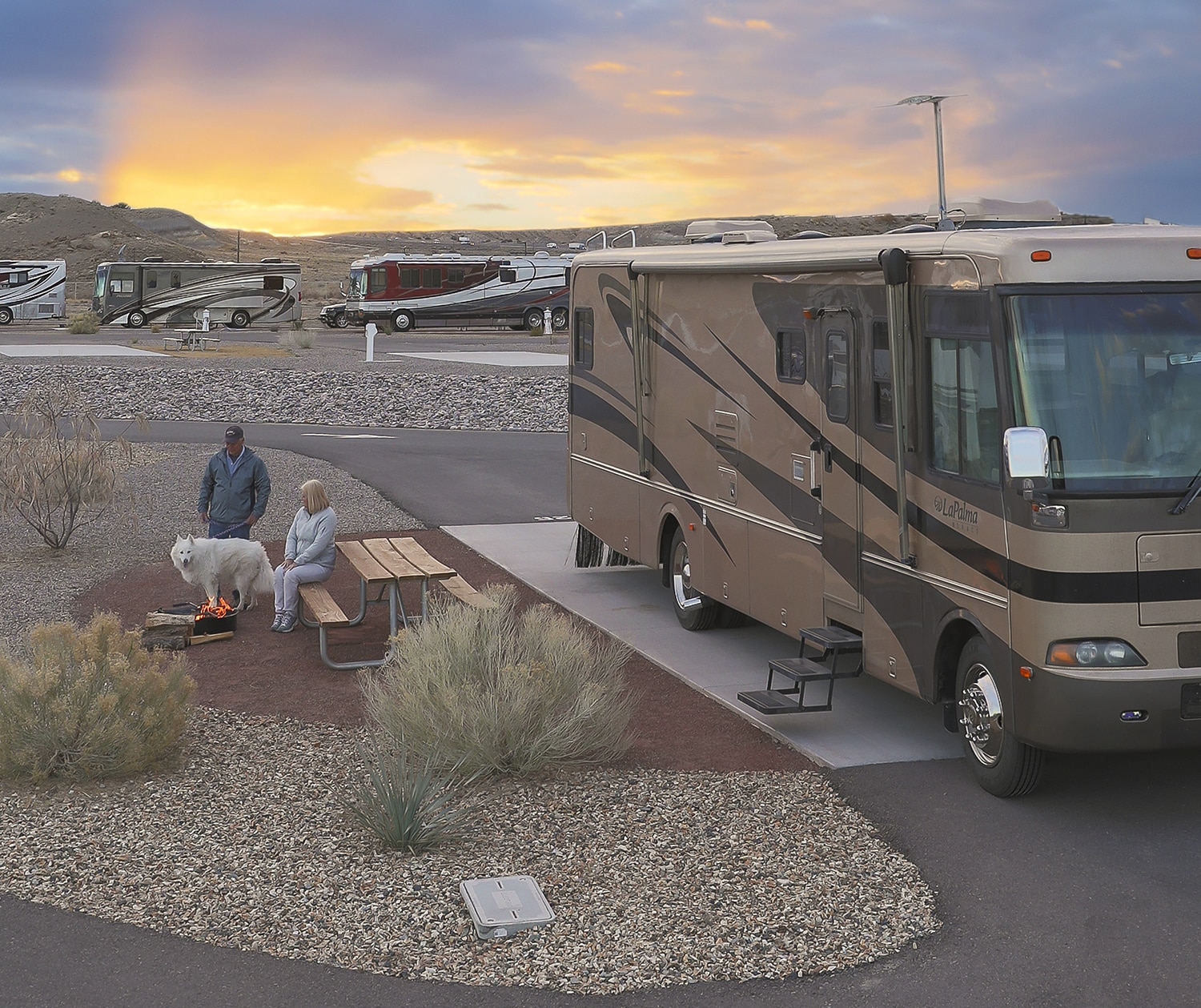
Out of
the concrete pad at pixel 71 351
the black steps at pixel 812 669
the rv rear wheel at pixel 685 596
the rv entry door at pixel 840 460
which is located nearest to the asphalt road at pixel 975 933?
the black steps at pixel 812 669

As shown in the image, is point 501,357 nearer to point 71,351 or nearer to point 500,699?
point 71,351

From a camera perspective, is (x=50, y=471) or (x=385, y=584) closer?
(x=385, y=584)

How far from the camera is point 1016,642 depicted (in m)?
6.63

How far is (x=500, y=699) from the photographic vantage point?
293 inches

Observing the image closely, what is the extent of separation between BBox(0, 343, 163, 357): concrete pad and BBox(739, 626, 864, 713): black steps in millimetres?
33870

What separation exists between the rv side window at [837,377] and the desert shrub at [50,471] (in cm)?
811

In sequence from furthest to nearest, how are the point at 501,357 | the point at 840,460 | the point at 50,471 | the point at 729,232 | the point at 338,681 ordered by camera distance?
the point at 501,357 → the point at 50,471 → the point at 729,232 → the point at 338,681 → the point at 840,460

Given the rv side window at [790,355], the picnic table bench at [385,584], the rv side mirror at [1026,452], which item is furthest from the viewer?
the picnic table bench at [385,584]

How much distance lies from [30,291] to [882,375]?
5559cm

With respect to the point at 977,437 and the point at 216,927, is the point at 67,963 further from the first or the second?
the point at 977,437

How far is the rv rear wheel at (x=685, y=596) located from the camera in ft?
35.3

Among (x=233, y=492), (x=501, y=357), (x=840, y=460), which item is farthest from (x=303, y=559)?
(x=501, y=357)

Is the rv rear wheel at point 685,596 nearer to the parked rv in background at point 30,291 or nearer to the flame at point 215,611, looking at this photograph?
the flame at point 215,611

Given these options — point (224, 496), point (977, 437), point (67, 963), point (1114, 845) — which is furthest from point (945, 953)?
point (224, 496)
